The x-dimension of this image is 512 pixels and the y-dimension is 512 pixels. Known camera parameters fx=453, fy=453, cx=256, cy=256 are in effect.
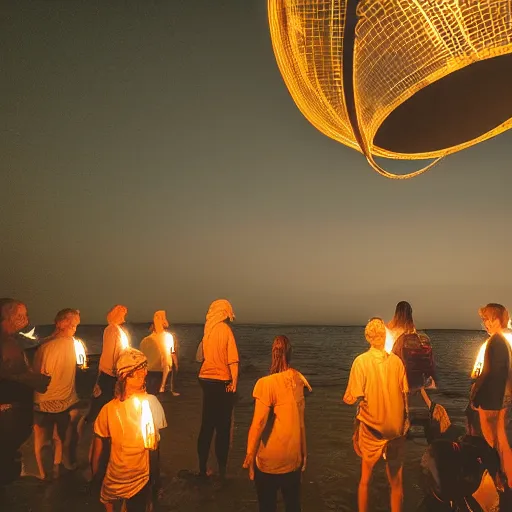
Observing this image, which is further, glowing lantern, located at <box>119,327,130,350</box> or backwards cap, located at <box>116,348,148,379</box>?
glowing lantern, located at <box>119,327,130,350</box>

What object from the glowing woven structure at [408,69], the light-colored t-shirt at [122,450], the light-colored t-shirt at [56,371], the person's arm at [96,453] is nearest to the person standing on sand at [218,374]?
the light-colored t-shirt at [56,371]

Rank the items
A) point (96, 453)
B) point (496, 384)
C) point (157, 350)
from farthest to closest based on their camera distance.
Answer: point (157, 350), point (496, 384), point (96, 453)

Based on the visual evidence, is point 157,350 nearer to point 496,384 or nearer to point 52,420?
point 52,420

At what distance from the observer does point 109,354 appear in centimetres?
586

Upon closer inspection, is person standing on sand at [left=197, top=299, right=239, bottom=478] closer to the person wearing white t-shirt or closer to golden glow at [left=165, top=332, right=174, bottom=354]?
the person wearing white t-shirt

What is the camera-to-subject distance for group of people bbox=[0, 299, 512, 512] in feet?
10.6

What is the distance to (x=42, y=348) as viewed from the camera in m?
4.88

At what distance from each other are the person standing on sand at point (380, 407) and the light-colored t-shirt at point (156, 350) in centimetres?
488

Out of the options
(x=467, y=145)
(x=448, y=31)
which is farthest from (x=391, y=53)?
(x=467, y=145)

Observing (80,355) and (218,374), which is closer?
(218,374)

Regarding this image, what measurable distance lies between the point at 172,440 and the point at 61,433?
7.64 feet

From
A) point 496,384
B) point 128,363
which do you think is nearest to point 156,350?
point 128,363

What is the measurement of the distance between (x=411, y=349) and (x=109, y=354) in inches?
Result: 149

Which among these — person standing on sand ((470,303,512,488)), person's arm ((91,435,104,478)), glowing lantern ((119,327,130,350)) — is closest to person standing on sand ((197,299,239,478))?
glowing lantern ((119,327,130,350))
